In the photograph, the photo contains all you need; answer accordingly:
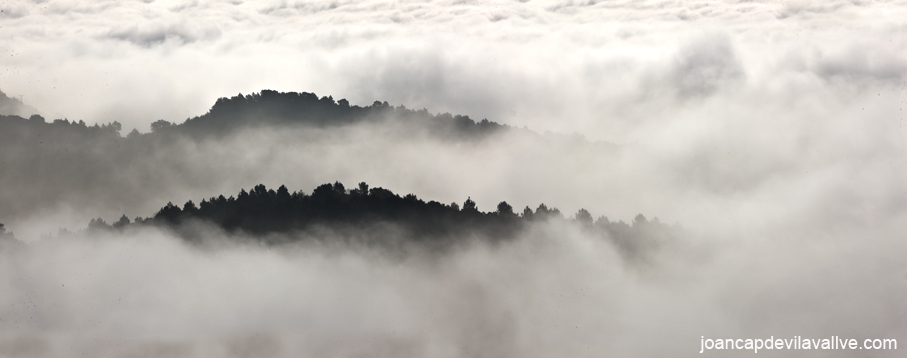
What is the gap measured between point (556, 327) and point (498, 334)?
1515cm

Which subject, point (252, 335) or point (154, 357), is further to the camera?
point (252, 335)

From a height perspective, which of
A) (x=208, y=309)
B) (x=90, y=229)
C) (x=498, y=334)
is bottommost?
(x=498, y=334)

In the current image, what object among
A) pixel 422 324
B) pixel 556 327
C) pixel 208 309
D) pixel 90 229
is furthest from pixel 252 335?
pixel 556 327

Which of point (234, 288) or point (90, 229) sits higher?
point (90, 229)

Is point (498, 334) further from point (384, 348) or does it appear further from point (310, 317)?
point (310, 317)

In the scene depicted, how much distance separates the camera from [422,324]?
19162 cm

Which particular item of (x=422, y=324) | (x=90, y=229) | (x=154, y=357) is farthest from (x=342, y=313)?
(x=90, y=229)

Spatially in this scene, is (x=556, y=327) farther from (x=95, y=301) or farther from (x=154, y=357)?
(x=95, y=301)

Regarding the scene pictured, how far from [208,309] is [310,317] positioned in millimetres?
24346

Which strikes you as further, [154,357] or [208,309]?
[208,309]

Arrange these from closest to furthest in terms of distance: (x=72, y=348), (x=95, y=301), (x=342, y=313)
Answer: (x=72, y=348)
(x=95, y=301)
(x=342, y=313)

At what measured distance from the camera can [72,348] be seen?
15762cm

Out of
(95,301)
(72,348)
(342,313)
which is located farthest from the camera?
(342,313)

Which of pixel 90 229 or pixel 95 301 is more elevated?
pixel 90 229
